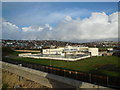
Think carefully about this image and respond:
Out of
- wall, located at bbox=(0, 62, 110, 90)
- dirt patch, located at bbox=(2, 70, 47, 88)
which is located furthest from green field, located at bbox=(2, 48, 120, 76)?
dirt patch, located at bbox=(2, 70, 47, 88)

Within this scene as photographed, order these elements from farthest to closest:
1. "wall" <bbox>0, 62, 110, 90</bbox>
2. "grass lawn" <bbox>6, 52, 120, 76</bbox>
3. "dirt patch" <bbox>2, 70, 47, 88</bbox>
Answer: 1. "grass lawn" <bbox>6, 52, 120, 76</bbox>
2. "dirt patch" <bbox>2, 70, 47, 88</bbox>
3. "wall" <bbox>0, 62, 110, 90</bbox>

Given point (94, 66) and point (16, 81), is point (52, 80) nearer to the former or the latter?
point (16, 81)

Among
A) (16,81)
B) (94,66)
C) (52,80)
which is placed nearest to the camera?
(52,80)

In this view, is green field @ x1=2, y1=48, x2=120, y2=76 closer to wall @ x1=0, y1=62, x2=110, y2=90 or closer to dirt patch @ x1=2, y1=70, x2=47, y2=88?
wall @ x1=0, y1=62, x2=110, y2=90

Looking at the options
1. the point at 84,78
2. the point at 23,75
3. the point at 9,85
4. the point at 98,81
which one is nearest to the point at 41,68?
the point at 23,75

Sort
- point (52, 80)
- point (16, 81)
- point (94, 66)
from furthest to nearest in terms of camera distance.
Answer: point (94, 66) < point (16, 81) < point (52, 80)

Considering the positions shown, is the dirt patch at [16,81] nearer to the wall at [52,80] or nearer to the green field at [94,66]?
the wall at [52,80]

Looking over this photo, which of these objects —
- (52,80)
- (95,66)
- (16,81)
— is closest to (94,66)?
(95,66)

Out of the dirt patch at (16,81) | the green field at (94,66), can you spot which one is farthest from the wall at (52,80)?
the green field at (94,66)

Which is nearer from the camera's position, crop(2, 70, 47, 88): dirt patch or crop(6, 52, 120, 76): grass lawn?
crop(2, 70, 47, 88): dirt patch

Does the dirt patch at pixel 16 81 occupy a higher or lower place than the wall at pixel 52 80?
lower

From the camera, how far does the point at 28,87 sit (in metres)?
13.6

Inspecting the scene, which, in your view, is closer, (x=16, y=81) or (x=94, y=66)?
(x=16, y=81)

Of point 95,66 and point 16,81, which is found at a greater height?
point 95,66
